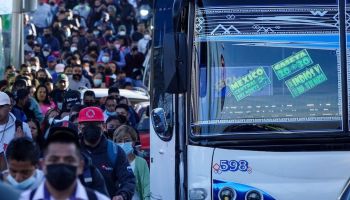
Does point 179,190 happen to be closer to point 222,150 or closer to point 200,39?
point 222,150

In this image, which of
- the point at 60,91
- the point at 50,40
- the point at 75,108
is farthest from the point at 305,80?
the point at 50,40

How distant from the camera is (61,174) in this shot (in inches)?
266

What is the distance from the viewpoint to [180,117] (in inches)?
426

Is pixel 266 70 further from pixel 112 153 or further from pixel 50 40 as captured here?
pixel 50 40

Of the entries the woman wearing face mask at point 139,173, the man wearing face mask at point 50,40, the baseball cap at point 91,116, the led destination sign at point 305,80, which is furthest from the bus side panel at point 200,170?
the man wearing face mask at point 50,40

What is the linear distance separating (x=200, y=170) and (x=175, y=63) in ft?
3.26

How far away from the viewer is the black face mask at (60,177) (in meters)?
6.74

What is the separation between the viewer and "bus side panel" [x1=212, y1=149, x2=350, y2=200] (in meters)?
10.2

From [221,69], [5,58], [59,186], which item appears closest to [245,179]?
[221,69]

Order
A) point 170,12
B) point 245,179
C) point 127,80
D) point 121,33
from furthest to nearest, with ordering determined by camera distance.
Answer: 1. point 121,33
2. point 127,80
3. point 170,12
4. point 245,179

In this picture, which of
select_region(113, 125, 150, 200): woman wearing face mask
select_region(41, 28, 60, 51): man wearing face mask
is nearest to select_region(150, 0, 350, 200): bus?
select_region(113, 125, 150, 200): woman wearing face mask

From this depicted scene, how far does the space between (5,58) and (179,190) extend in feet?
46.6

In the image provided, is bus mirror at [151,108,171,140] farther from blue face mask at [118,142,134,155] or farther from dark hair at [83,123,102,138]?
blue face mask at [118,142,134,155]

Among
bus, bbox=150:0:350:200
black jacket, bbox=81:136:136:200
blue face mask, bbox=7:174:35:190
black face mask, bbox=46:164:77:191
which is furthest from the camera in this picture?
black jacket, bbox=81:136:136:200
